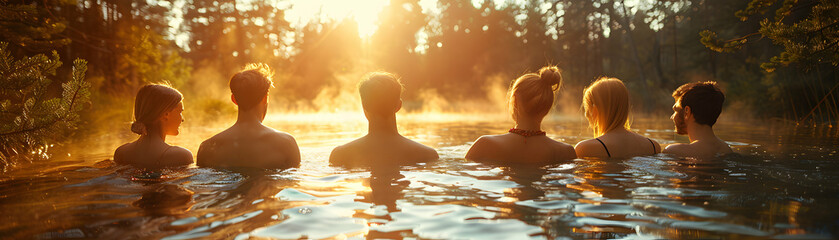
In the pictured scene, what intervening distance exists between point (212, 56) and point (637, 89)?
31.0 m

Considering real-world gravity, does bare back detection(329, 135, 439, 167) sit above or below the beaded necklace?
below

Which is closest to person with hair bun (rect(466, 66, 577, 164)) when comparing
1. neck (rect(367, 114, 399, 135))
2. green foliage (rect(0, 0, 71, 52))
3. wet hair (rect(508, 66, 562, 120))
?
wet hair (rect(508, 66, 562, 120))

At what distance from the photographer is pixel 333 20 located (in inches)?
2200

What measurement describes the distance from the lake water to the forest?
1482mm

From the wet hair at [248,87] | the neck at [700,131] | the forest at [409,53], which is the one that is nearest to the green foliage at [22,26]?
the forest at [409,53]

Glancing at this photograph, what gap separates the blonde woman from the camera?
17.5 feet

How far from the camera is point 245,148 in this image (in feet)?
15.5

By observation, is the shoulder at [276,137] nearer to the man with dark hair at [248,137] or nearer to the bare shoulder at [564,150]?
the man with dark hair at [248,137]

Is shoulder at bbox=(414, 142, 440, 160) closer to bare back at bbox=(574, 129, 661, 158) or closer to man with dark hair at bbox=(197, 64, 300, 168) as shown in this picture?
man with dark hair at bbox=(197, 64, 300, 168)

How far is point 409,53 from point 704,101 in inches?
1825

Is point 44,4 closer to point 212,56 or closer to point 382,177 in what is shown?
point 382,177

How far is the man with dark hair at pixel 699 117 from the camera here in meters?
5.41

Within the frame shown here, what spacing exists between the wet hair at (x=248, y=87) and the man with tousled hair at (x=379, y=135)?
91cm

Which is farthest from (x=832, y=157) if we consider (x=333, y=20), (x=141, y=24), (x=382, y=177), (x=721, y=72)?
(x=333, y=20)
